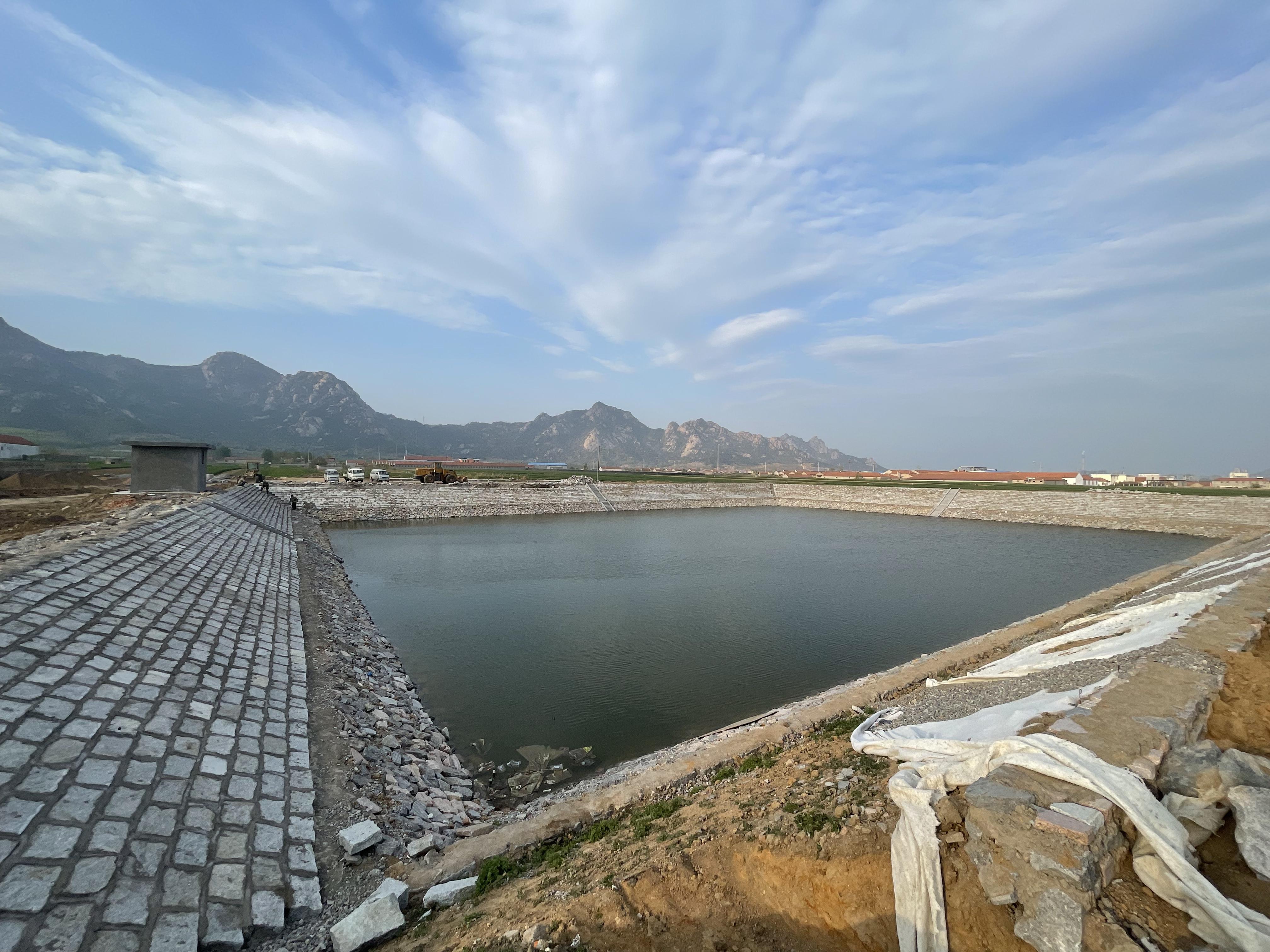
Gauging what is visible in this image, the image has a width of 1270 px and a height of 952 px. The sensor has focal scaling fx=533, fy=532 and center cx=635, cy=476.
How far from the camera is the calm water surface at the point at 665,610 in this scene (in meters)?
10.6

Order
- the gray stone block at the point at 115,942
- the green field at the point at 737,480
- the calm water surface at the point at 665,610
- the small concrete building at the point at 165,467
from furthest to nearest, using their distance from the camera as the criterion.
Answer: the green field at the point at 737,480 < the small concrete building at the point at 165,467 < the calm water surface at the point at 665,610 < the gray stone block at the point at 115,942

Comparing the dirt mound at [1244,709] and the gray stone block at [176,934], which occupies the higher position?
the dirt mound at [1244,709]

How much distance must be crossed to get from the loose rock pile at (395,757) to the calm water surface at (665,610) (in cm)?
94

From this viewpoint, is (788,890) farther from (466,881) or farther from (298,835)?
(298,835)

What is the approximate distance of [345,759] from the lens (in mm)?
6207

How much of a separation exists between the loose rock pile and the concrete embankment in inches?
1161

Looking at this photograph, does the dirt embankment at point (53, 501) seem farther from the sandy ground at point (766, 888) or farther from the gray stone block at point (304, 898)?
the sandy ground at point (766, 888)

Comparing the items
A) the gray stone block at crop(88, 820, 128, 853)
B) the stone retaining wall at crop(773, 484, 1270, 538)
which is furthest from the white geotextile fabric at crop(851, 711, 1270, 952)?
the stone retaining wall at crop(773, 484, 1270, 538)

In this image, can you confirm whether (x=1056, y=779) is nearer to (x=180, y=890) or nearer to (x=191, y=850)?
(x=180, y=890)

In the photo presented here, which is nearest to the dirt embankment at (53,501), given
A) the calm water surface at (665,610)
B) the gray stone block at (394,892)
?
the calm water surface at (665,610)

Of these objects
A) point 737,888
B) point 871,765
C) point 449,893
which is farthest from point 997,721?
point 449,893

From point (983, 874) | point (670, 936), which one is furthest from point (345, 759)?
point (983, 874)

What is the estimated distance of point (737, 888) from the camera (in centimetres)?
386

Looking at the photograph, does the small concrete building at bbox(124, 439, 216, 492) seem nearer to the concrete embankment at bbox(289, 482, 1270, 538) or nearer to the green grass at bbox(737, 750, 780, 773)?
the concrete embankment at bbox(289, 482, 1270, 538)
